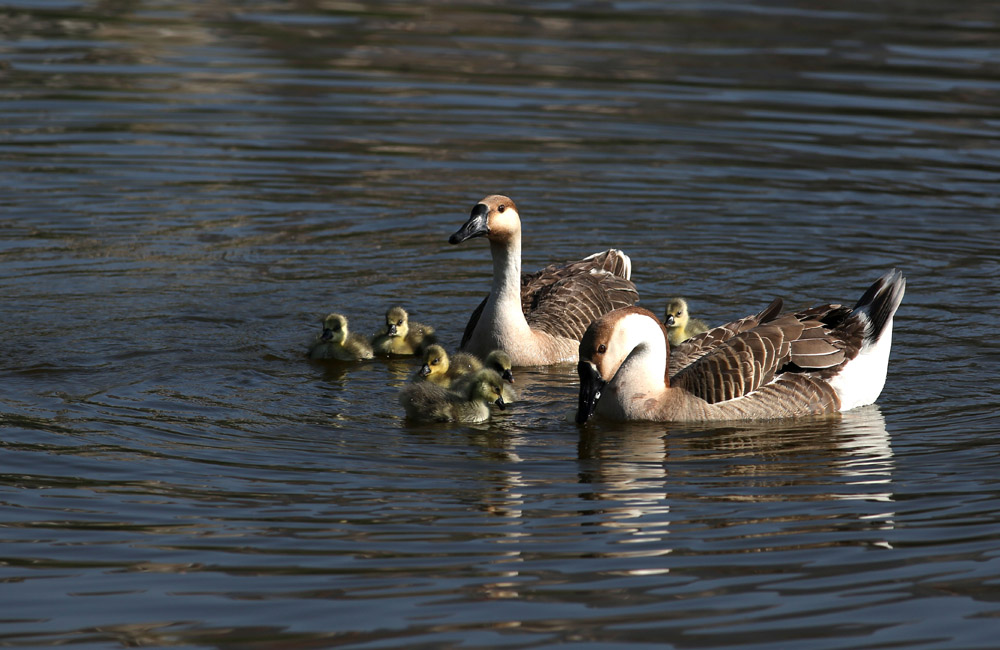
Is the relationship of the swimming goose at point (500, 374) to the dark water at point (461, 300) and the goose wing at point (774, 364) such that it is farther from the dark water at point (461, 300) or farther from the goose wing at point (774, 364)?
the goose wing at point (774, 364)

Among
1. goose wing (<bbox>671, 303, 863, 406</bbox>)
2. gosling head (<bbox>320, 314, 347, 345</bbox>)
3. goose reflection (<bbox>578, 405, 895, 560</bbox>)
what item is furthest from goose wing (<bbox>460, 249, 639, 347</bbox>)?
goose reflection (<bbox>578, 405, 895, 560</bbox>)

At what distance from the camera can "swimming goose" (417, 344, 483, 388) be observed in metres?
11.7

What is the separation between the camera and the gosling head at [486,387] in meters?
10.8

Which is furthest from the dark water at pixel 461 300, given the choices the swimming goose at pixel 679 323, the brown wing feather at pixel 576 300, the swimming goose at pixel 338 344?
the swimming goose at pixel 679 323

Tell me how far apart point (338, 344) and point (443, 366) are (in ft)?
3.31

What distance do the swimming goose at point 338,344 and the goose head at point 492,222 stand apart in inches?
47.1

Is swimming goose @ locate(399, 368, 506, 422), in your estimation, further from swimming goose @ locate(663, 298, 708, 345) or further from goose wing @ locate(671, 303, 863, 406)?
swimming goose @ locate(663, 298, 708, 345)

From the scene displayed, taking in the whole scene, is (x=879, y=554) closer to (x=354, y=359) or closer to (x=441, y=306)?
(x=354, y=359)

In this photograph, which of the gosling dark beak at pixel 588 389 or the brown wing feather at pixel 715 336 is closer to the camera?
the gosling dark beak at pixel 588 389

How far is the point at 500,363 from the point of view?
11.7m

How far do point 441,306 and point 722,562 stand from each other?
6667 millimetres

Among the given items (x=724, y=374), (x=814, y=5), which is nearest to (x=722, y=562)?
(x=724, y=374)

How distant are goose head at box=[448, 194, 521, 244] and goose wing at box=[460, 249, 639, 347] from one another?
0.71 meters

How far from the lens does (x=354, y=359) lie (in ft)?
41.1
